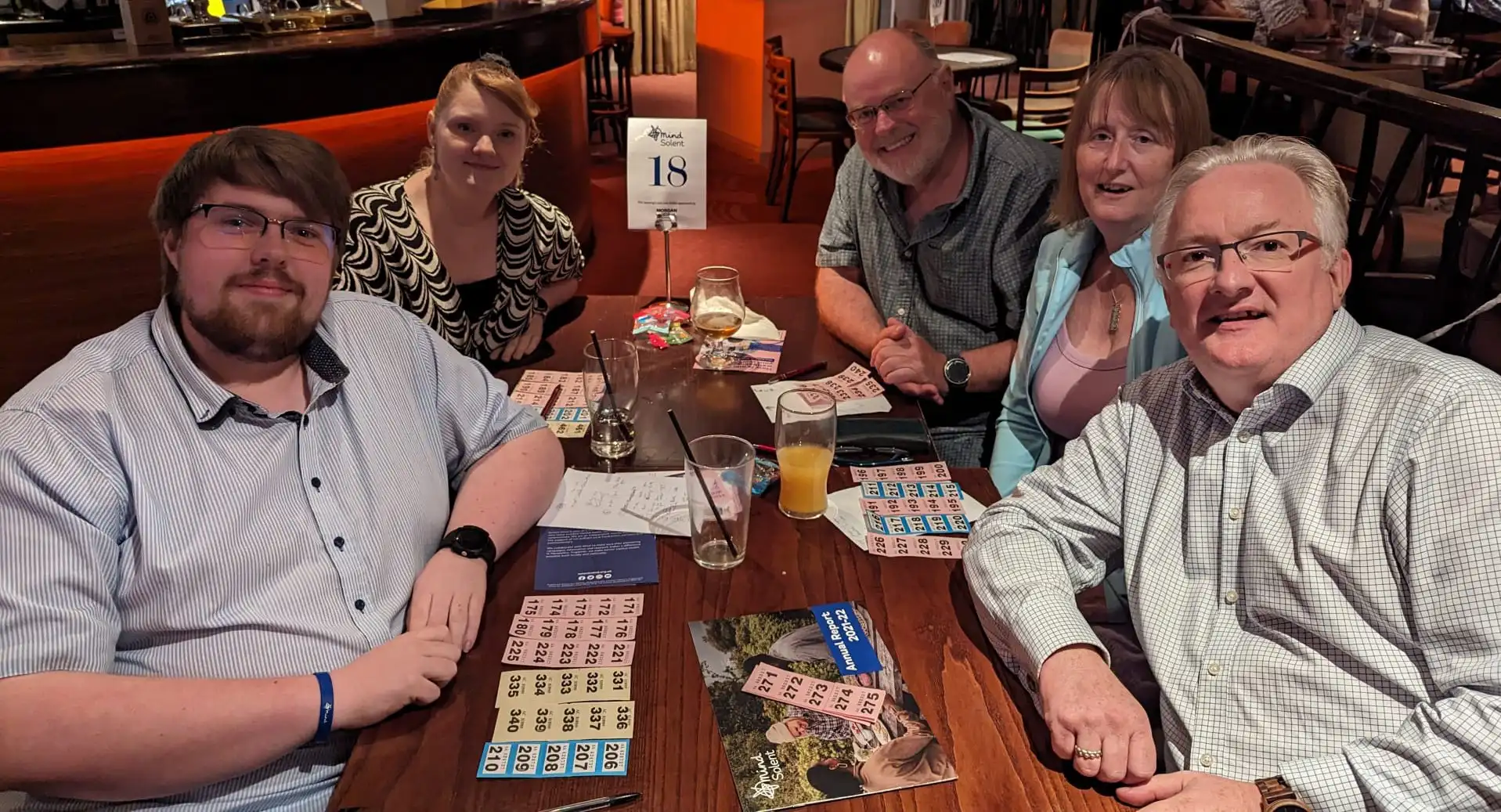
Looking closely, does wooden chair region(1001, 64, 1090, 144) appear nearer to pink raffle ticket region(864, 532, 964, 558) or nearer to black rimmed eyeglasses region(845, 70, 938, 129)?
black rimmed eyeglasses region(845, 70, 938, 129)

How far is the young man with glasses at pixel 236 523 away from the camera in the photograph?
1058 mm

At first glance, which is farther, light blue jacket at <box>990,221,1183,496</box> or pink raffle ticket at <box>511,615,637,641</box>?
light blue jacket at <box>990,221,1183,496</box>

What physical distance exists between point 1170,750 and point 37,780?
1.34m

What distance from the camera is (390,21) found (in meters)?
3.96

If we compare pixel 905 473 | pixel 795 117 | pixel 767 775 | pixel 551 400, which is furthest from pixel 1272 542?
pixel 795 117

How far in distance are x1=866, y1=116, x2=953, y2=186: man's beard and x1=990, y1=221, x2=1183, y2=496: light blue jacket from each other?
0.39m

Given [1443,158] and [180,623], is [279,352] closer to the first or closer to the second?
[180,623]

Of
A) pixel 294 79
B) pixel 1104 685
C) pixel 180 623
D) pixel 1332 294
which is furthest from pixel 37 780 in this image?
pixel 294 79

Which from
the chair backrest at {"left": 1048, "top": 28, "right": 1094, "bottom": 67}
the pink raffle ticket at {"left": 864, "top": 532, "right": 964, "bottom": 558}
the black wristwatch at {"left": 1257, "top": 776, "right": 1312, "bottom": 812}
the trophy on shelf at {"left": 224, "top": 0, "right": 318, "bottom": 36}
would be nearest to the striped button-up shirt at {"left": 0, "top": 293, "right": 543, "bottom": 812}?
the pink raffle ticket at {"left": 864, "top": 532, "right": 964, "bottom": 558}

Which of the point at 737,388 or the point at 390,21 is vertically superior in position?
the point at 390,21

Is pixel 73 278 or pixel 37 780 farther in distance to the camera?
pixel 73 278

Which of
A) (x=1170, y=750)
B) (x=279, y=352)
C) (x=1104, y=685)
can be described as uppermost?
(x=279, y=352)

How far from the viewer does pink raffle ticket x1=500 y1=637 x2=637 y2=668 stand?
4.04 feet

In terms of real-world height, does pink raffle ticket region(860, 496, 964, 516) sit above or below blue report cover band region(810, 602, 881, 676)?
above
